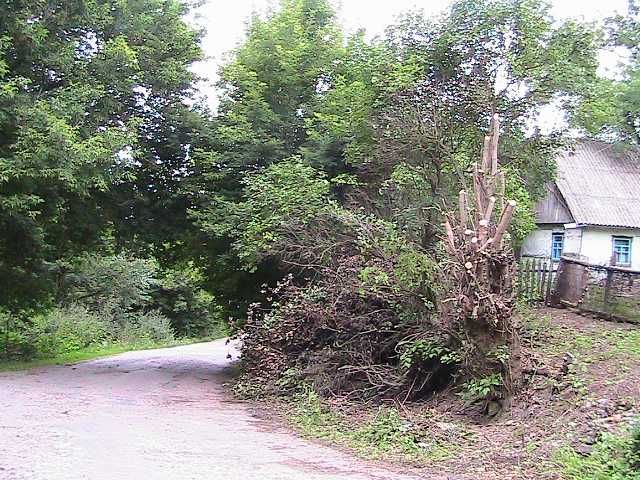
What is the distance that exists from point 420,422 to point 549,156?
26.7 ft

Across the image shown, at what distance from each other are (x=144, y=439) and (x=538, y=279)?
10761mm

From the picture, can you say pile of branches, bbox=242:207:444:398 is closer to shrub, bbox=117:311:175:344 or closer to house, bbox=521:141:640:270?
house, bbox=521:141:640:270

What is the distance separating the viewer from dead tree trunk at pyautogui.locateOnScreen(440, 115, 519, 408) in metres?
10.7

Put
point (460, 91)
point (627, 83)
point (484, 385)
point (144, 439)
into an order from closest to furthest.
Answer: point (144, 439)
point (484, 385)
point (460, 91)
point (627, 83)

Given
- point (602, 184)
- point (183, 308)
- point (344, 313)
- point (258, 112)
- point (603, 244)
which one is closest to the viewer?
point (344, 313)

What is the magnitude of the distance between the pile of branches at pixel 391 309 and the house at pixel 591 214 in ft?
46.6

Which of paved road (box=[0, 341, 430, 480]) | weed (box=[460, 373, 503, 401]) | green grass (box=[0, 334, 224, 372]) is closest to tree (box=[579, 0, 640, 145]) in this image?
weed (box=[460, 373, 503, 401])

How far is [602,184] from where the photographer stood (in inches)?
1166

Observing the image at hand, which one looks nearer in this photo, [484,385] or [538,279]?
[484,385]

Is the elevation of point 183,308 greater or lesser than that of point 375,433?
lesser

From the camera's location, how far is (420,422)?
10.8 m

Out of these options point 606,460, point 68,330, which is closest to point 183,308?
point 68,330

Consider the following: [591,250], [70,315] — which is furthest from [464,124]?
[70,315]

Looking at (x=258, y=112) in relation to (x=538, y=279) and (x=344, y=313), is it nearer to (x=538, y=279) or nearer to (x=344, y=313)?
(x=344, y=313)
